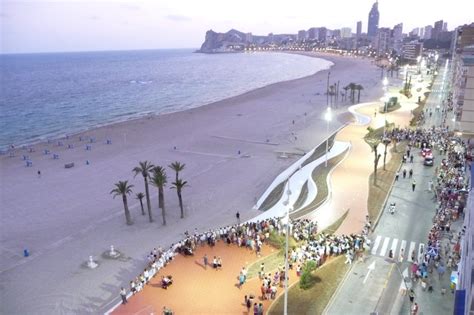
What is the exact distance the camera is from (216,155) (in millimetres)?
43500

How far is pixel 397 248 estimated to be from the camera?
2036 centimetres

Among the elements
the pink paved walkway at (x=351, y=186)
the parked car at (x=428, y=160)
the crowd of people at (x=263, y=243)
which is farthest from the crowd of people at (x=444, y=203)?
the pink paved walkway at (x=351, y=186)

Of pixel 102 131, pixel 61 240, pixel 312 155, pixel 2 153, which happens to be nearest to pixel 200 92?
pixel 102 131

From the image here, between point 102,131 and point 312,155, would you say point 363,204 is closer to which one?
point 312,155

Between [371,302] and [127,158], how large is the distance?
107ft

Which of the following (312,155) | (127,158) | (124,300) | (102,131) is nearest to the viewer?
(124,300)

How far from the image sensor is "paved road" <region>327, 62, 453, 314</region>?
16062mm

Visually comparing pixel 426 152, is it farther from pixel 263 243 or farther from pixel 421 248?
pixel 263 243

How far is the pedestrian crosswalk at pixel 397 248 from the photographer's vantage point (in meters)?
19.6

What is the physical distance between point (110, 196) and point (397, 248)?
22134 mm

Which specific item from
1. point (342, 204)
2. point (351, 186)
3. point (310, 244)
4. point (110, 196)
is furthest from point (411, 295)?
point (110, 196)

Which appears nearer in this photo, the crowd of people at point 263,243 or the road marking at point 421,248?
the crowd of people at point 263,243

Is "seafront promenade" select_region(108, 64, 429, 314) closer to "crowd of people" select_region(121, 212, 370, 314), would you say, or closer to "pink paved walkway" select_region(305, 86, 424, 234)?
"pink paved walkway" select_region(305, 86, 424, 234)

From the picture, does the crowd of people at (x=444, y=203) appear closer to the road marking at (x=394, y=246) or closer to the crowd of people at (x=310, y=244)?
the crowd of people at (x=310, y=244)
